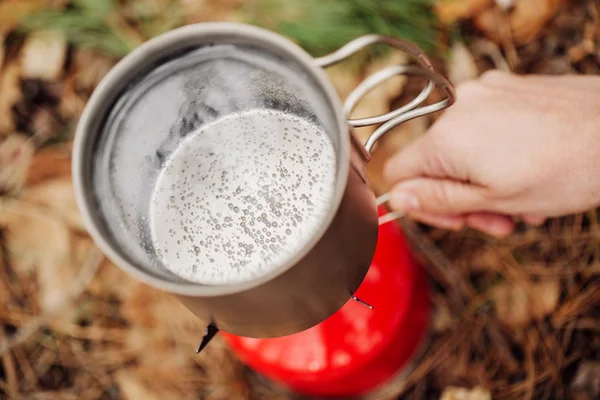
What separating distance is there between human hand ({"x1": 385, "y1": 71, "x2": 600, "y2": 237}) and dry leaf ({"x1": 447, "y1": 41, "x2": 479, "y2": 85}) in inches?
12.7

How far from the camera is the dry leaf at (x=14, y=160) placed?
1.26m

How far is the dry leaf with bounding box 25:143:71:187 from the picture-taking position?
49.3 inches

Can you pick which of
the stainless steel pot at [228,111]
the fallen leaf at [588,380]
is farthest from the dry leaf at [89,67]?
the fallen leaf at [588,380]

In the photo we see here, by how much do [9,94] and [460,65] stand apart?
96cm

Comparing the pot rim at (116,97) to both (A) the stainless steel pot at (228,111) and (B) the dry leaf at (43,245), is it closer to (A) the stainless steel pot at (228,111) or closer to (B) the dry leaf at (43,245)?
(A) the stainless steel pot at (228,111)

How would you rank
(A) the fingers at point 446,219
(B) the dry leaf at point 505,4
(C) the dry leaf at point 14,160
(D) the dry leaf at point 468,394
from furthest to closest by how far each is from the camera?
(C) the dry leaf at point 14,160 → (B) the dry leaf at point 505,4 → (D) the dry leaf at point 468,394 → (A) the fingers at point 446,219

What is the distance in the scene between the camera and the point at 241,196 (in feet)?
1.78

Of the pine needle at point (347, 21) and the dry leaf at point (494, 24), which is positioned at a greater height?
the pine needle at point (347, 21)

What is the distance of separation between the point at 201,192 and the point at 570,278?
2.62 ft

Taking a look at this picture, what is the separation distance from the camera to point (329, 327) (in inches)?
33.8

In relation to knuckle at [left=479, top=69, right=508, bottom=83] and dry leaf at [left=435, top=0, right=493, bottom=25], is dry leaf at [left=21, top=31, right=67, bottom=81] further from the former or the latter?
knuckle at [left=479, top=69, right=508, bottom=83]

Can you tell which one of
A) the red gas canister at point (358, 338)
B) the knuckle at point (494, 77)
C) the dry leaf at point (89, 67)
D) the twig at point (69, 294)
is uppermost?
the dry leaf at point (89, 67)

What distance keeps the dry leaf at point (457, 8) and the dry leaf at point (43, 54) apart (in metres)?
0.80

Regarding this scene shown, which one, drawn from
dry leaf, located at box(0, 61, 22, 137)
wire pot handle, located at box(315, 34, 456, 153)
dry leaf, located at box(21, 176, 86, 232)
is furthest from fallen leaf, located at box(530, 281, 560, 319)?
dry leaf, located at box(0, 61, 22, 137)
